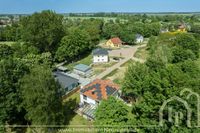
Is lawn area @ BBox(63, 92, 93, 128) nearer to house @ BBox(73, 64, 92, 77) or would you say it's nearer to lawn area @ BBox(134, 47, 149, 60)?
house @ BBox(73, 64, 92, 77)

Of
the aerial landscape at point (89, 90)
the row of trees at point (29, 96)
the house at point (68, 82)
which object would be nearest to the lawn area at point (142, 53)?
the aerial landscape at point (89, 90)

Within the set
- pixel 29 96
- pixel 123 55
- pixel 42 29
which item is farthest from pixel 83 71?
pixel 29 96

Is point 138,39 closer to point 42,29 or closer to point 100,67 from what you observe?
point 100,67

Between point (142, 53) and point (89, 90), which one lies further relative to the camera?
point (142, 53)

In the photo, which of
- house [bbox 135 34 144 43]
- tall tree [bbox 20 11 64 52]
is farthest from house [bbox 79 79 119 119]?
house [bbox 135 34 144 43]

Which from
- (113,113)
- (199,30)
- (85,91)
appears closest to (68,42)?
(85,91)

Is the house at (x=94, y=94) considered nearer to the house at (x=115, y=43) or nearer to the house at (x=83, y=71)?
the house at (x=83, y=71)
